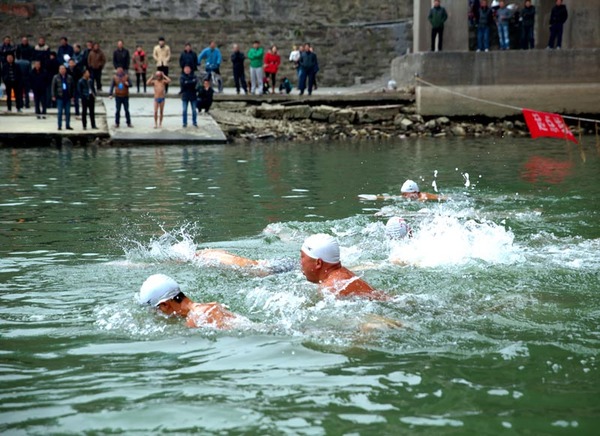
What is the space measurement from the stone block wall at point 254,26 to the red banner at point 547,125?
2279 centimetres

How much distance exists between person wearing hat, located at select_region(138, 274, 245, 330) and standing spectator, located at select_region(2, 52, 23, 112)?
73.0 feet

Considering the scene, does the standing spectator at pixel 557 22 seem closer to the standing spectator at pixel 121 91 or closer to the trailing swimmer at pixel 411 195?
the standing spectator at pixel 121 91

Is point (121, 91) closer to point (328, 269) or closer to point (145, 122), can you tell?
point (145, 122)

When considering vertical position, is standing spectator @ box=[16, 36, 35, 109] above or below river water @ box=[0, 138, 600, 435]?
above

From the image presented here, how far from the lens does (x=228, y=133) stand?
101 feet

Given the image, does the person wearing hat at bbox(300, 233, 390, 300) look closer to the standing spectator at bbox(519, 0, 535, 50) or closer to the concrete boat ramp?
the concrete boat ramp

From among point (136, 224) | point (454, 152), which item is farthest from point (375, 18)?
point (136, 224)

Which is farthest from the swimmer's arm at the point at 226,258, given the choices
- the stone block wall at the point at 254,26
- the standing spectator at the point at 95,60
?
the stone block wall at the point at 254,26

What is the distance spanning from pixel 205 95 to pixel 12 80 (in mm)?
6196

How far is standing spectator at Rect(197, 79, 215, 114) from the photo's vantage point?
3112 centimetres

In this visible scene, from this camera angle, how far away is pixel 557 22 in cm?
3272

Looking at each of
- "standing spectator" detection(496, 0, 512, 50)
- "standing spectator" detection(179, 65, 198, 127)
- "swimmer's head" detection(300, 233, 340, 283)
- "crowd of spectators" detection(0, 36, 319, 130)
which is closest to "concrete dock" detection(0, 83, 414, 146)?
"crowd of spectators" detection(0, 36, 319, 130)

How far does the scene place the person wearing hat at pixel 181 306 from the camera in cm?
855

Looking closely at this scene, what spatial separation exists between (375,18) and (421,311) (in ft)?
119
